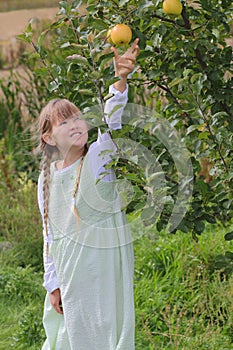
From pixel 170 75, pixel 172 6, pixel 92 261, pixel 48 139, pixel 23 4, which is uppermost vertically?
pixel 172 6

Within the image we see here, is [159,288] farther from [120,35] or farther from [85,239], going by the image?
[120,35]

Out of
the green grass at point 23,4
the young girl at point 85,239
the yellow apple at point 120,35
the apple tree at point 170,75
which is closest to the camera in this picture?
the yellow apple at point 120,35

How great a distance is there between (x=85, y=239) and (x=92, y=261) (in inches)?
3.1

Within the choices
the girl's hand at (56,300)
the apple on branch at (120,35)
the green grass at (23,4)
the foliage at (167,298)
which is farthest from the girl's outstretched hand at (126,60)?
the green grass at (23,4)

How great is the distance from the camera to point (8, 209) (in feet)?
14.4

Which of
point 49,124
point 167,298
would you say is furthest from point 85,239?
point 167,298

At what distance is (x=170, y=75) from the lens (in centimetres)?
240

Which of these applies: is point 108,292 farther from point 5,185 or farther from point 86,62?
point 5,185

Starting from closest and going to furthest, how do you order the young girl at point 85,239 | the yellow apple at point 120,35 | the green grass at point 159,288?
the yellow apple at point 120,35 → the young girl at point 85,239 → the green grass at point 159,288

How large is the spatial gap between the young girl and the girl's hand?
0.14ft

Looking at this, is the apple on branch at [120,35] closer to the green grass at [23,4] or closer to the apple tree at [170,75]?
the apple tree at [170,75]

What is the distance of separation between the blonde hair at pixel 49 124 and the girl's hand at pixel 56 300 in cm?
24

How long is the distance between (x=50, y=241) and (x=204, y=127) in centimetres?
67

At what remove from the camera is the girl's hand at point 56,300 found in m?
2.50
